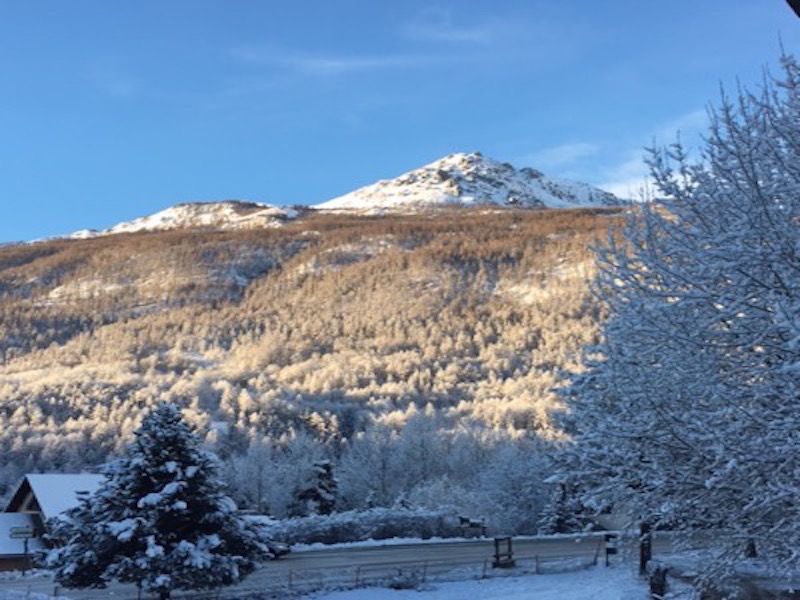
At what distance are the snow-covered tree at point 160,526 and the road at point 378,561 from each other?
4.70m

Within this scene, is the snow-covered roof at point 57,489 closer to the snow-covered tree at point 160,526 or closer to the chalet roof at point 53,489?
the chalet roof at point 53,489

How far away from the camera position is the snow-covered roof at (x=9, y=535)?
3762 centimetres

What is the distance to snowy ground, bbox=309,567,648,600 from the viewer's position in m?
23.7

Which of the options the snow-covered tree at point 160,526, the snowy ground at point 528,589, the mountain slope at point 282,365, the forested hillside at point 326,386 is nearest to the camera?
the snow-covered tree at point 160,526

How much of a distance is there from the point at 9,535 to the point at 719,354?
37.9m

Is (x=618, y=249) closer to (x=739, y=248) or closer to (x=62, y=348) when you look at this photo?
(x=739, y=248)

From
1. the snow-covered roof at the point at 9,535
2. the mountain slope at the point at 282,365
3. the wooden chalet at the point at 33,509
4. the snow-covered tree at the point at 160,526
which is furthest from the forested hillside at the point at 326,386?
the snow-covered roof at the point at 9,535

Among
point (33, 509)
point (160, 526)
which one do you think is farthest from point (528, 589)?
point (33, 509)

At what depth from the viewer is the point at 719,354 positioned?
6543mm

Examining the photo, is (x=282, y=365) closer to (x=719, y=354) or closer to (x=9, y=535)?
(x=9, y=535)

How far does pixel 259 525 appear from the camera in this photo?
22125mm

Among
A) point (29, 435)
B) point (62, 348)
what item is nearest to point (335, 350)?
point (62, 348)

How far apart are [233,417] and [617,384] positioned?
10535cm

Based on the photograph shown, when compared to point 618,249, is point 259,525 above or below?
below
